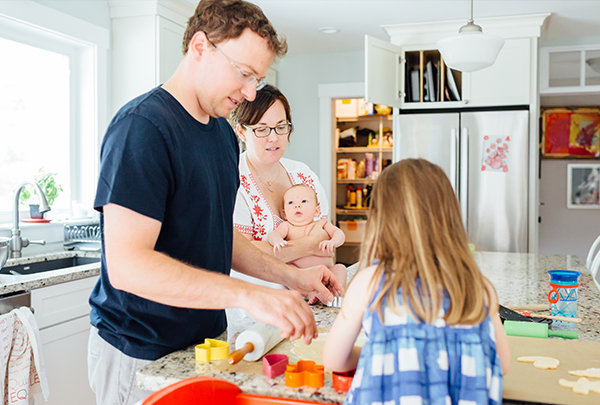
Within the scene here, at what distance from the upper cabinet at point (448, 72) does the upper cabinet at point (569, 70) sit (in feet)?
2.32

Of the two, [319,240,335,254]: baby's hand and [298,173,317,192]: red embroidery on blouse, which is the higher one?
[298,173,317,192]: red embroidery on blouse

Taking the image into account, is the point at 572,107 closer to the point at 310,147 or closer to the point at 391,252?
the point at 310,147

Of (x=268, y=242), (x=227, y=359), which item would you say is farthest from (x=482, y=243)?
(x=227, y=359)

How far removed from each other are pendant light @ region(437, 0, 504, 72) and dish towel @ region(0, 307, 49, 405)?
2106 mm

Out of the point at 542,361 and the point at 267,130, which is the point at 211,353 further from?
the point at 267,130

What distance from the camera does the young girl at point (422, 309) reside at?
0.75m

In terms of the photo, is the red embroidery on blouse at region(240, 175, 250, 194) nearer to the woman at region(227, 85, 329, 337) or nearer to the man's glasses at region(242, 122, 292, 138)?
the woman at region(227, 85, 329, 337)

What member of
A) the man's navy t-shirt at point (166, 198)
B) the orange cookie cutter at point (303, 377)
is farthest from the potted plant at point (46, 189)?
the orange cookie cutter at point (303, 377)

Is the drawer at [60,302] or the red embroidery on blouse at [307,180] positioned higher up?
the red embroidery on blouse at [307,180]

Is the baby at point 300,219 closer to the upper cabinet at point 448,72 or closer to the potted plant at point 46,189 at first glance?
the potted plant at point 46,189

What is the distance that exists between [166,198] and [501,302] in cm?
112

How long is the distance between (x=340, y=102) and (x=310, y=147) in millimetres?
1385

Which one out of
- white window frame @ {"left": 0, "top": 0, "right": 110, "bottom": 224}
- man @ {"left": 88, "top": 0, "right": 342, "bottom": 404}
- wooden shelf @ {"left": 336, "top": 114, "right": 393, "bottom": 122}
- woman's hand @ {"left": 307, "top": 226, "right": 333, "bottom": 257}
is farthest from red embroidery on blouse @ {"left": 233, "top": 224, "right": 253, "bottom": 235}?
wooden shelf @ {"left": 336, "top": 114, "right": 393, "bottom": 122}

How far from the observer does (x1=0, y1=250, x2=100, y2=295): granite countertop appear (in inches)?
80.4
